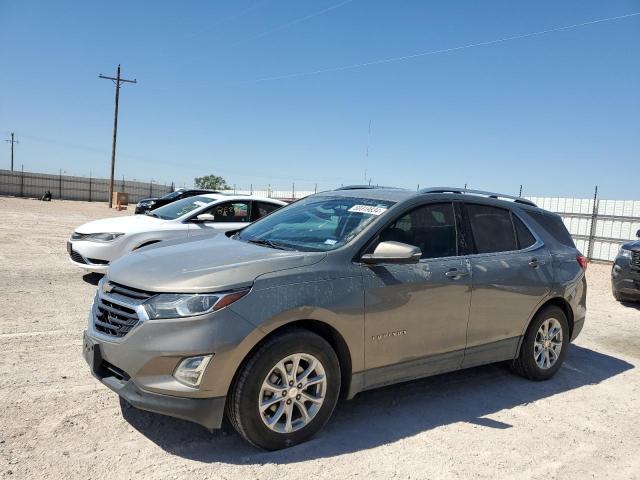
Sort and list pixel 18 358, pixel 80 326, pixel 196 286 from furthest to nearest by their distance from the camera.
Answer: pixel 80 326 < pixel 18 358 < pixel 196 286

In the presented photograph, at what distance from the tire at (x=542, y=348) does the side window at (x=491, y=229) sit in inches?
30.5

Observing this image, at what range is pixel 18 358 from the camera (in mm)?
4605

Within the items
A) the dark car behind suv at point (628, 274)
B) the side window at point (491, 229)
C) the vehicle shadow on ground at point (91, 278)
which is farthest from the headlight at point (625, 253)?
the vehicle shadow on ground at point (91, 278)

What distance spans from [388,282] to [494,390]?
5.93 ft

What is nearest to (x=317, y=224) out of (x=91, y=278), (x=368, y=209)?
(x=368, y=209)

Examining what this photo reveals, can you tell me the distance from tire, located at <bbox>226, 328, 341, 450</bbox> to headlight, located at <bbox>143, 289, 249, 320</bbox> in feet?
1.22

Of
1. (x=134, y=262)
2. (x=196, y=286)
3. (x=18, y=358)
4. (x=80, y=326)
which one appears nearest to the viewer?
(x=196, y=286)

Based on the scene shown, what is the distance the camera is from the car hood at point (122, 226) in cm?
821

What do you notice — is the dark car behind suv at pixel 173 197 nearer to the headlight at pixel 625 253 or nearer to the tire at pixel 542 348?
the headlight at pixel 625 253

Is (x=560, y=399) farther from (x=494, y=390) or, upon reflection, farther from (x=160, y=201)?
(x=160, y=201)

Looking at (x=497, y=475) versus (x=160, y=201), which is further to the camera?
(x=160, y=201)

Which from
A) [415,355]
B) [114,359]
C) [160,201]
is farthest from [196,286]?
[160,201]

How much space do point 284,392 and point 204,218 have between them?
584 cm

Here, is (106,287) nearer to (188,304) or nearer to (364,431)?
(188,304)
